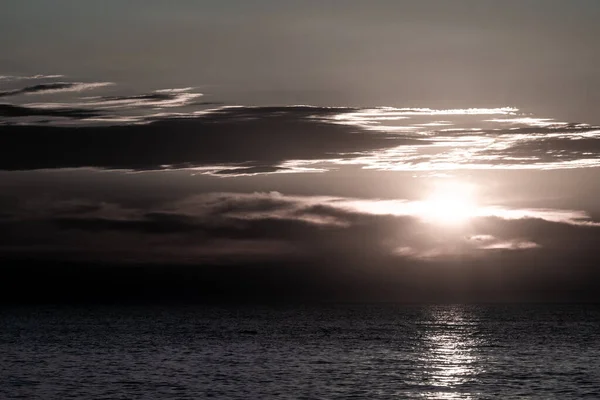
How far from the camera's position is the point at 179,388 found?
224ft

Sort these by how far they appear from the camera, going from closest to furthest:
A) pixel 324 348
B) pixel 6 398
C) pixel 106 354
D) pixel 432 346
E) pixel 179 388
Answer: pixel 6 398, pixel 179 388, pixel 106 354, pixel 324 348, pixel 432 346

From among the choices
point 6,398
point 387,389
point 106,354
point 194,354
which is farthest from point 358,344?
point 6,398

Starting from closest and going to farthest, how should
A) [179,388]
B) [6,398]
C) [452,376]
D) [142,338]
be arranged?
[6,398] → [179,388] → [452,376] → [142,338]

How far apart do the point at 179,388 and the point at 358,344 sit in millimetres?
54198

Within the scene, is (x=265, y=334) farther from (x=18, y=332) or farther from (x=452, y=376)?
(x=452, y=376)

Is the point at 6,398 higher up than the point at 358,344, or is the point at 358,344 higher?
the point at 6,398

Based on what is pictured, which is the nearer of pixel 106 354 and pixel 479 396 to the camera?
pixel 479 396

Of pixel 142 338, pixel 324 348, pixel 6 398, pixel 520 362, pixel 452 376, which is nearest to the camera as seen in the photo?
pixel 6 398

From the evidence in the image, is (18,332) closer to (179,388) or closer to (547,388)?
(179,388)

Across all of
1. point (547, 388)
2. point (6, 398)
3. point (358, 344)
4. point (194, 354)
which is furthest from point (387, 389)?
point (358, 344)

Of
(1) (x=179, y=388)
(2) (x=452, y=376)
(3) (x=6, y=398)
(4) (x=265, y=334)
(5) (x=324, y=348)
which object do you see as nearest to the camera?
(3) (x=6, y=398)

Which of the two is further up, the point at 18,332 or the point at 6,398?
the point at 6,398

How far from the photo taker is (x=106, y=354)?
10000 cm

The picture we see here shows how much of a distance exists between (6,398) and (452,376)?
127ft
